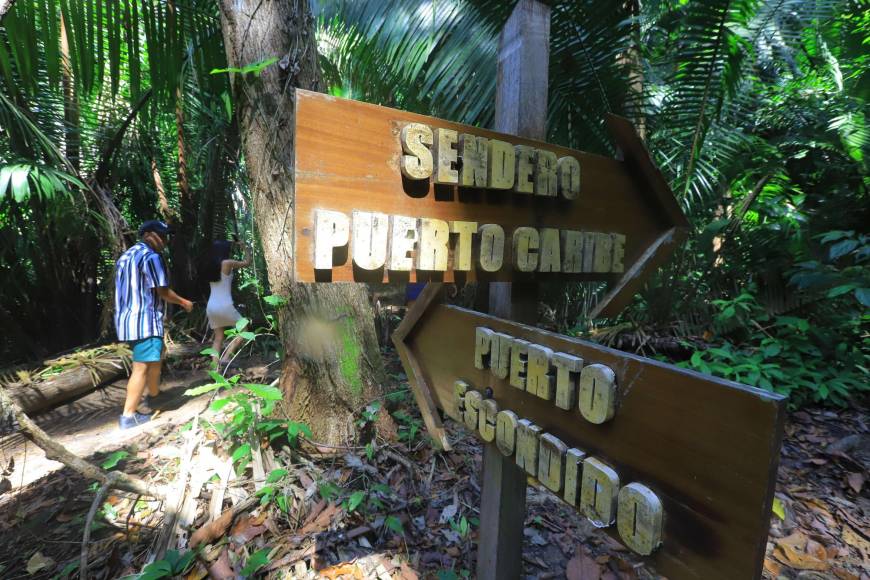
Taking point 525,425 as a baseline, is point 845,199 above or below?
above

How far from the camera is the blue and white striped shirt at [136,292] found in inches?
132

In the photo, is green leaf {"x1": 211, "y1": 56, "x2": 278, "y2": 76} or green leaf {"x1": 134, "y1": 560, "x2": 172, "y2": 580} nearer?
green leaf {"x1": 134, "y1": 560, "x2": 172, "y2": 580}

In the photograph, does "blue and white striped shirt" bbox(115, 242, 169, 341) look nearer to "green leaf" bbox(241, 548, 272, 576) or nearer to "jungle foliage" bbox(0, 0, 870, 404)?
"jungle foliage" bbox(0, 0, 870, 404)

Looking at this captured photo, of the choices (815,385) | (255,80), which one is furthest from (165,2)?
(815,385)

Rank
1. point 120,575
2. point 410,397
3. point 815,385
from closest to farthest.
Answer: point 120,575 < point 815,385 < point 410,397

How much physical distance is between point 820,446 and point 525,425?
295 cm

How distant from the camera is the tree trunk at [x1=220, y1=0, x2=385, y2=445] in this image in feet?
7.13

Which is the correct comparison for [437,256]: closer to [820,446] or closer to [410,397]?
[410,397]

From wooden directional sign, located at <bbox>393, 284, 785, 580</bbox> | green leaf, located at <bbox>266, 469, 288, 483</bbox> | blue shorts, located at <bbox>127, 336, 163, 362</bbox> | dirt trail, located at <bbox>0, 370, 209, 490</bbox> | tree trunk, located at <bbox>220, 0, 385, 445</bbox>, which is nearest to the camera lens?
wooden directional sign, located at <bbox>393, 284, 785, 580</bbox>

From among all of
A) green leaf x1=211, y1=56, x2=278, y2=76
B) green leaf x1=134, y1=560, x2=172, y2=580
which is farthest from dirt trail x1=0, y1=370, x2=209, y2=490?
green leaf x1=211, y1=56, x2=278, y2=76

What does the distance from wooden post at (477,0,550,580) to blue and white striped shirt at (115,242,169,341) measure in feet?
11.1

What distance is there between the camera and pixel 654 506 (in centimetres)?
67

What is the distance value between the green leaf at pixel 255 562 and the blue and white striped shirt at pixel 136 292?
2.55 metres

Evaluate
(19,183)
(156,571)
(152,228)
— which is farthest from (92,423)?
(156,571)
